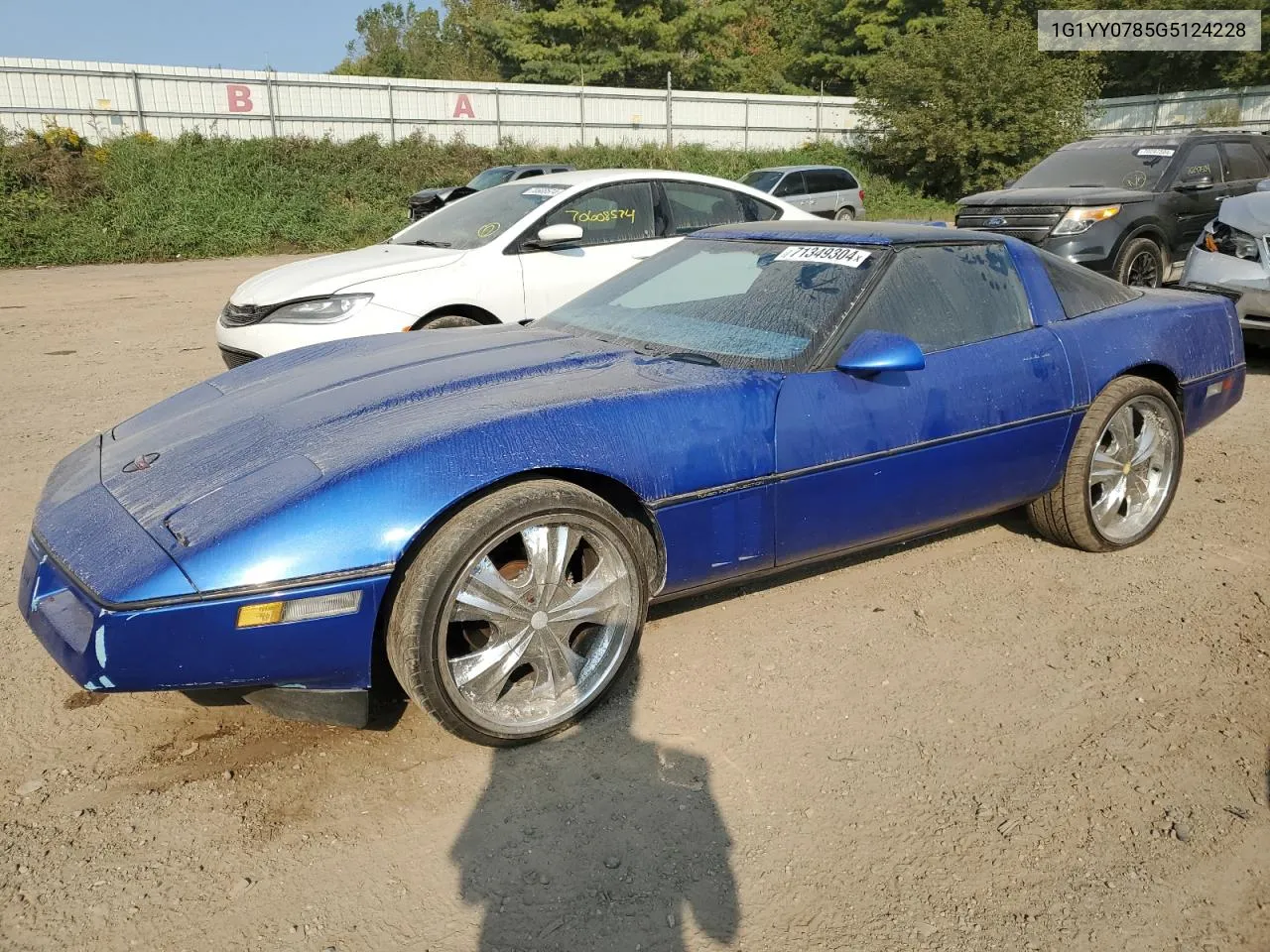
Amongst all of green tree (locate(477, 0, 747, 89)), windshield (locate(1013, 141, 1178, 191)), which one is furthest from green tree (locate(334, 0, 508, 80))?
windshield (locate(1013, 141, 1178, 191))

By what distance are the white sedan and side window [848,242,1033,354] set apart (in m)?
3.10

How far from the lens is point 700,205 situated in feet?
23.9

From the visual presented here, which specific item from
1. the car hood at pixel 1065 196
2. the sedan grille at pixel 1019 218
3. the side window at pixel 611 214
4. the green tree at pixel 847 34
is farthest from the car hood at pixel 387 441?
the green tree at pixel 847 34

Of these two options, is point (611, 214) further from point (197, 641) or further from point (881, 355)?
point (197, 641)

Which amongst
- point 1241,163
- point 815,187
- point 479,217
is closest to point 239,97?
point 815,187

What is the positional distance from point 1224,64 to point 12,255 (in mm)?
38393

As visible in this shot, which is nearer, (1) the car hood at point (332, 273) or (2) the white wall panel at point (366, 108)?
(1) the car hood at point (332, 273)

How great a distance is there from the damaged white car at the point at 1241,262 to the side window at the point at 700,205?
3.46 m

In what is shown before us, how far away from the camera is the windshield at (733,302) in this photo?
344 centimetres

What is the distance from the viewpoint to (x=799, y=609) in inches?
146

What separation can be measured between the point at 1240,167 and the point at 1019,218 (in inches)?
125

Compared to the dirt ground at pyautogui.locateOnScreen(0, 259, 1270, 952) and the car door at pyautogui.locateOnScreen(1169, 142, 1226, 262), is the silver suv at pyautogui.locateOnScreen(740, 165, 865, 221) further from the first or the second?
the dirt ground at pyautogui.locateOnScreen(0, 259, 1270, 952)

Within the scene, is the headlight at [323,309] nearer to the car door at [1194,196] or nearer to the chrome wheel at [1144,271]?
the chrome wheel at [1144,271]

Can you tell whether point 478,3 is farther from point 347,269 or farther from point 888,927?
point 888,927
